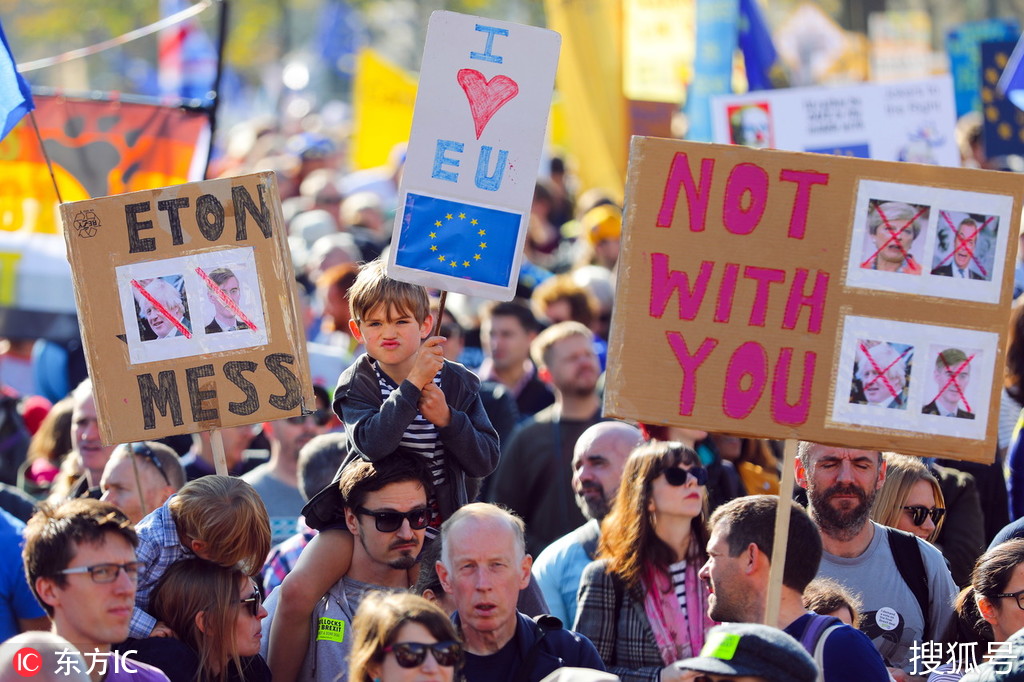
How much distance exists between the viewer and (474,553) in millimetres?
4023

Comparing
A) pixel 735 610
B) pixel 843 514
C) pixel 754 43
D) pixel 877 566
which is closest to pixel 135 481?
pixel 735 610

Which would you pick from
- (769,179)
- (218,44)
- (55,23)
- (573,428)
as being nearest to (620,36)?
(218,44)

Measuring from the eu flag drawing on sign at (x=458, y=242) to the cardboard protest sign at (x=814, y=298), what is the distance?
0.53 m

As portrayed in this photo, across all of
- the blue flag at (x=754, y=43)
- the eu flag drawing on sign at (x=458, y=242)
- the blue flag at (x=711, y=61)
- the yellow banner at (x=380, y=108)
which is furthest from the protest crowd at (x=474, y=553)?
the yellow banner at (x=380, y=108)

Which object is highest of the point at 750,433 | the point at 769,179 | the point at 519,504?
the point at 769,179

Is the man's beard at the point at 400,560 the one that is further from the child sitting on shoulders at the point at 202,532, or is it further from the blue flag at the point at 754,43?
the blue flag at the point at 754,43

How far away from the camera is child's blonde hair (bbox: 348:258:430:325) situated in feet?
14.6

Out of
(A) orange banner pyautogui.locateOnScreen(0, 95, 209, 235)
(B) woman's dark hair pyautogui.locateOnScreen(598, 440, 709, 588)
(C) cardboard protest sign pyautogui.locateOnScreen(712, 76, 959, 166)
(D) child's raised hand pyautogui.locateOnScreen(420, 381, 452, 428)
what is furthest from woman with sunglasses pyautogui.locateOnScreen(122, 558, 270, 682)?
(C) cardboard protest sign pyautogui.locateOnScreen(712, 76, 959, 166)

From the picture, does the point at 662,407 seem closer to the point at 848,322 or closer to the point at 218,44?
the point at 848,322

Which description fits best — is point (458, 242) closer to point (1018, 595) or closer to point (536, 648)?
point (536, 648)

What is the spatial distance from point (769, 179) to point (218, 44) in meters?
4.59

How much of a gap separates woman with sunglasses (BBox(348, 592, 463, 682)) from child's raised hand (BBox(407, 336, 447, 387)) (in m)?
0.87

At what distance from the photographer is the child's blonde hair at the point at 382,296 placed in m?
4.46

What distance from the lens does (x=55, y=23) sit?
42938mm
